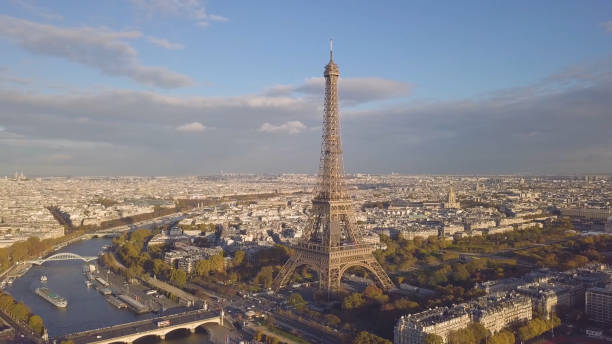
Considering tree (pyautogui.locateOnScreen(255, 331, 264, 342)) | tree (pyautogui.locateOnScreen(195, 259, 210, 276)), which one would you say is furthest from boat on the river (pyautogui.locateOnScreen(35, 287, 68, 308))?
tree (pyautogui.locateOnScreen(255, 331, 264, 342))

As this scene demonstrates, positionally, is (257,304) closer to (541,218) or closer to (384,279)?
(384,279)

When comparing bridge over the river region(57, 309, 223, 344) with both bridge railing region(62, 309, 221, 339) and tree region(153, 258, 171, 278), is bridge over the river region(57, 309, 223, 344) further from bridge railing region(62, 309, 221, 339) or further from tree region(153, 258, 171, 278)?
tree region(153, 258, 171, 278)

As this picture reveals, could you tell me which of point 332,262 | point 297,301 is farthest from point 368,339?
point 332,262

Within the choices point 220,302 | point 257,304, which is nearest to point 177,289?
point 220,302

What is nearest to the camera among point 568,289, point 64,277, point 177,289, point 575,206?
point 568,289

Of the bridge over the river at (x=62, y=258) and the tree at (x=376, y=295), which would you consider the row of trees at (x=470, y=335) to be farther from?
the bridge over the river at (x=62, y=258)
